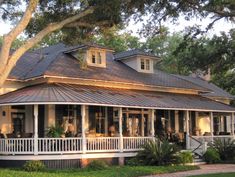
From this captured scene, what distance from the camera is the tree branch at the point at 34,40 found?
18688 mm

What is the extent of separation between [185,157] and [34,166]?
28.3 ft

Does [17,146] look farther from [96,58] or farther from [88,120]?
[96,58]

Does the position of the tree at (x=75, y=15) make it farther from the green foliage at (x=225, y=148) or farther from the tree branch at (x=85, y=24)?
the green foliage at (x=225, y=148)

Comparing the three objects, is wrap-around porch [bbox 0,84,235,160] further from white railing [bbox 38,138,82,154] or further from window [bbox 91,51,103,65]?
window [bbox 91,51,103,65]

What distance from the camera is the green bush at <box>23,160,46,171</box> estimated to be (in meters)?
22.5

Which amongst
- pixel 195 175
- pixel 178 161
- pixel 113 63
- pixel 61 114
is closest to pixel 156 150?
pixel 178 161

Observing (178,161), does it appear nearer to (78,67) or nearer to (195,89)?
(78,67)

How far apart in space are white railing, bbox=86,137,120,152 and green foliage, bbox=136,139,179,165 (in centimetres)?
143

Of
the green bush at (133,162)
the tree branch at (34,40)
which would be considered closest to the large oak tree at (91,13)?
the tree branch at (34,40)

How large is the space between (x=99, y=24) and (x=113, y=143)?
7.26 metres

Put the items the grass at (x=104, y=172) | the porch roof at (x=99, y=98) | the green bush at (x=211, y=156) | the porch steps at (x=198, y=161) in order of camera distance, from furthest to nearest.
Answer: the green bush at (x=211, y=156), the porch steps at (x=198, y=161), the porch roof at (x=99, y=98), the grass at (x=104, y=172)

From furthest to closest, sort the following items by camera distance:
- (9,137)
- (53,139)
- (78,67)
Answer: (78,67) < (9,137) < (53,139)

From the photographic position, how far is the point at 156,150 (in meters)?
25.0

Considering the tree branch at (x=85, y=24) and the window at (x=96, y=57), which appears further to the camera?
the window at (x=96, y=57)
